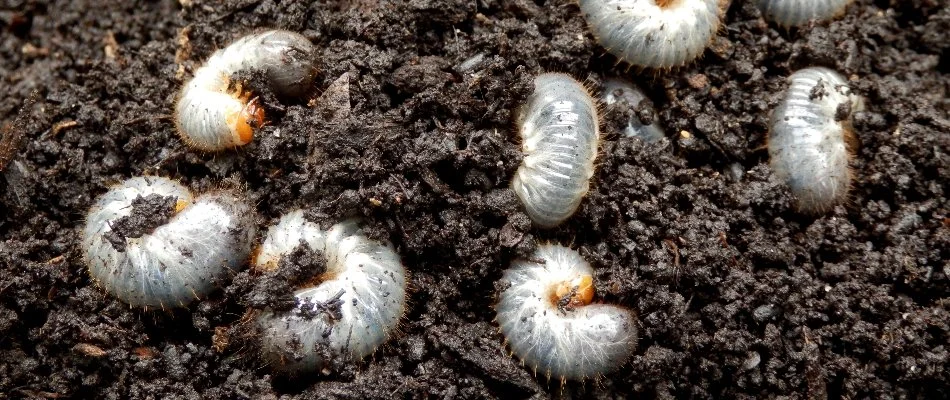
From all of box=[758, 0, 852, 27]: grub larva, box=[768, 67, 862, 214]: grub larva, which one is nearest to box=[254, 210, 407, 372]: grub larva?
box=[768, 67, 862, 214]: grub larva

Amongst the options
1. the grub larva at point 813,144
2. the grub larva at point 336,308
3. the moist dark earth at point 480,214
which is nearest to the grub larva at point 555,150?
the moist dark earth at point 480,214

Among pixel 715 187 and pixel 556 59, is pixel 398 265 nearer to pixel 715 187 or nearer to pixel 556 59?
pixel 556 59

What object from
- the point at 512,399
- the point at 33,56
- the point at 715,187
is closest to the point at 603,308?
the point at 512,399

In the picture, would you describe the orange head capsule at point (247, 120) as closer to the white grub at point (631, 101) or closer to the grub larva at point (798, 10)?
the white grub at point (631, 101)

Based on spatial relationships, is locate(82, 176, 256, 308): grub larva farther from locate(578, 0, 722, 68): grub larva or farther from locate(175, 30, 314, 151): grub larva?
locate(578, 0, 722, 68): grub larva

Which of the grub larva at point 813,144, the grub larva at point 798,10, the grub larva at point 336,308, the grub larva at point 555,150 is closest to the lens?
the grub larva at point 336,308

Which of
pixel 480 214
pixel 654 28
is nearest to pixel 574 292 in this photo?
pixel 480 214
